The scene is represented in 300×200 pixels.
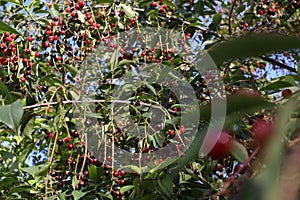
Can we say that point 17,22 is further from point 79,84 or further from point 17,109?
point 17,109

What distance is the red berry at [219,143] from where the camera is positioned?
27.6 inches

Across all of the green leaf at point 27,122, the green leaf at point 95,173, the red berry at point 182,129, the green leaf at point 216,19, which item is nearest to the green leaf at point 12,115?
the green leaf at point 27,122

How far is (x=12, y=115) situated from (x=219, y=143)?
0.41m

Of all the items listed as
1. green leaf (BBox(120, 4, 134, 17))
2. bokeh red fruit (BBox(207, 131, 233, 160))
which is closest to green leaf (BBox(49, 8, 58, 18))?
green leaf (BBox(120, 4, 134, 17))

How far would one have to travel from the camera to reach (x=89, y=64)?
183 cm

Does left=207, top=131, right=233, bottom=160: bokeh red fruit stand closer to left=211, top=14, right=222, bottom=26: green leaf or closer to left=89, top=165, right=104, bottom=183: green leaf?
left=89, top=165, right=104, bottom=183: green leaf

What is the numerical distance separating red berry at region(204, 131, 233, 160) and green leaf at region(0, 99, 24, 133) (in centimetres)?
38

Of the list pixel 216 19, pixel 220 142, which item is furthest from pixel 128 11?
pixel 220 142

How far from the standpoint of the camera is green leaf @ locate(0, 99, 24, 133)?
3.03 feet

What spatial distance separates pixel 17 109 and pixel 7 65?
761 millimetres

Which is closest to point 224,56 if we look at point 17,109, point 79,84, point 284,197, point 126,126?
point 284,197

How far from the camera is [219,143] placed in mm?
722

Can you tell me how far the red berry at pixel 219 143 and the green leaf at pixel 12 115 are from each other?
0.38m

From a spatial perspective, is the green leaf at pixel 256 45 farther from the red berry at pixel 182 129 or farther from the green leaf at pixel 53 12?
the green leaf at pixel 53 12
